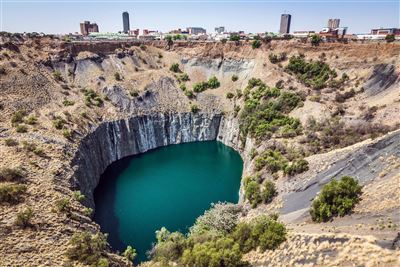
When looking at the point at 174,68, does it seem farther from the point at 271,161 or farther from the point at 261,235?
the point at 261,235

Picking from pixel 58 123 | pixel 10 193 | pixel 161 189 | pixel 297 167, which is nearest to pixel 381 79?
pixel 297 167

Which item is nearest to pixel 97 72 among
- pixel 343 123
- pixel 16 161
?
pixel 16 161

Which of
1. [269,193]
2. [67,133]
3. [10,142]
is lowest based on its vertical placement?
[269,193]

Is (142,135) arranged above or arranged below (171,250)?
below

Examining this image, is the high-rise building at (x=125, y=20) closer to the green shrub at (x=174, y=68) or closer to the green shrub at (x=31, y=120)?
the green shrub at (x=174, y=68)

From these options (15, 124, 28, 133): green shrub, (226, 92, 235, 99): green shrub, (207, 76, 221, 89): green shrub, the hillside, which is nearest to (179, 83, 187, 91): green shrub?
the hillside

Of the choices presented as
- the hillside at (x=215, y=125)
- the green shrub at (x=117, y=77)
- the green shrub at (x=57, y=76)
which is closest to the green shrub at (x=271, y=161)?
the hillside at (x=215, y=125)
